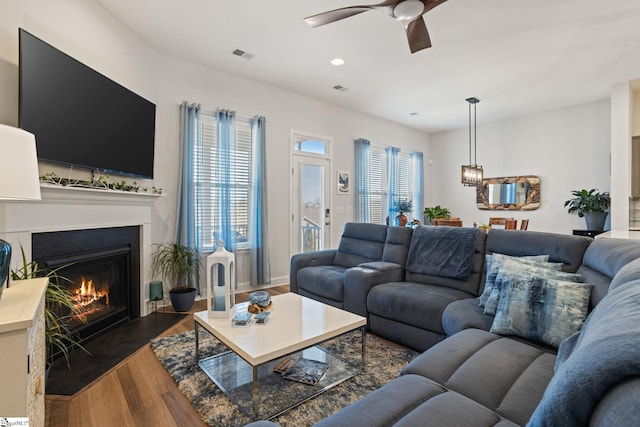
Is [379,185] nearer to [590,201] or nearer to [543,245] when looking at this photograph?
[590,201]

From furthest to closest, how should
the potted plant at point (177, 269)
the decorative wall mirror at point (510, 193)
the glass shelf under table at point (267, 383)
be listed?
the decorative wall mirror at point (510, 193)
the potted plant at point (177, 269)
the glass shelf under table at point (267, 383)

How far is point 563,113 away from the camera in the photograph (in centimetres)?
575

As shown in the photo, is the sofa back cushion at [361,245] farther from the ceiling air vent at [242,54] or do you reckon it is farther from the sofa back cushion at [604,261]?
the ceiling air vent at [242,54]

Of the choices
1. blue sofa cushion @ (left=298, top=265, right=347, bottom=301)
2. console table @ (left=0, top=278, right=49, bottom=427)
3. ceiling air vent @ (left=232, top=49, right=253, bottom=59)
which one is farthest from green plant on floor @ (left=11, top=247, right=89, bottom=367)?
ceiling air vent @ (left=232, top=49, right=253, bottom=59)

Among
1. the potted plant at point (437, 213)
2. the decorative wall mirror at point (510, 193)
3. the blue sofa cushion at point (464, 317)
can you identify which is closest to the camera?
the blue sofa cushion at point (464, 317)

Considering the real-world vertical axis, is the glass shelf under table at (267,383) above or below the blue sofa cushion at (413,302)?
below

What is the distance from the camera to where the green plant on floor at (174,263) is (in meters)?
3.58

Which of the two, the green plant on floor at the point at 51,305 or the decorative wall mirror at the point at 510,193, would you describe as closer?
the green plant on floor at the point at 51,305

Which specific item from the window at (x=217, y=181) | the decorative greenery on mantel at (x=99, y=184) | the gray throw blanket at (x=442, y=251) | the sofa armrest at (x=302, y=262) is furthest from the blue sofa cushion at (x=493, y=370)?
the window at (x=217, y=181)

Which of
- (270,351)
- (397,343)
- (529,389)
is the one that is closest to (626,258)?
(529,389)

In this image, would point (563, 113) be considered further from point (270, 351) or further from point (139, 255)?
point (139, 255)

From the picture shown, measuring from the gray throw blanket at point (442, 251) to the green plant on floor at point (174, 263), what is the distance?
2.44 m

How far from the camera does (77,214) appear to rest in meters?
2.58

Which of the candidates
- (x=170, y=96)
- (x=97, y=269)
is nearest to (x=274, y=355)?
(x=97, y=269)
